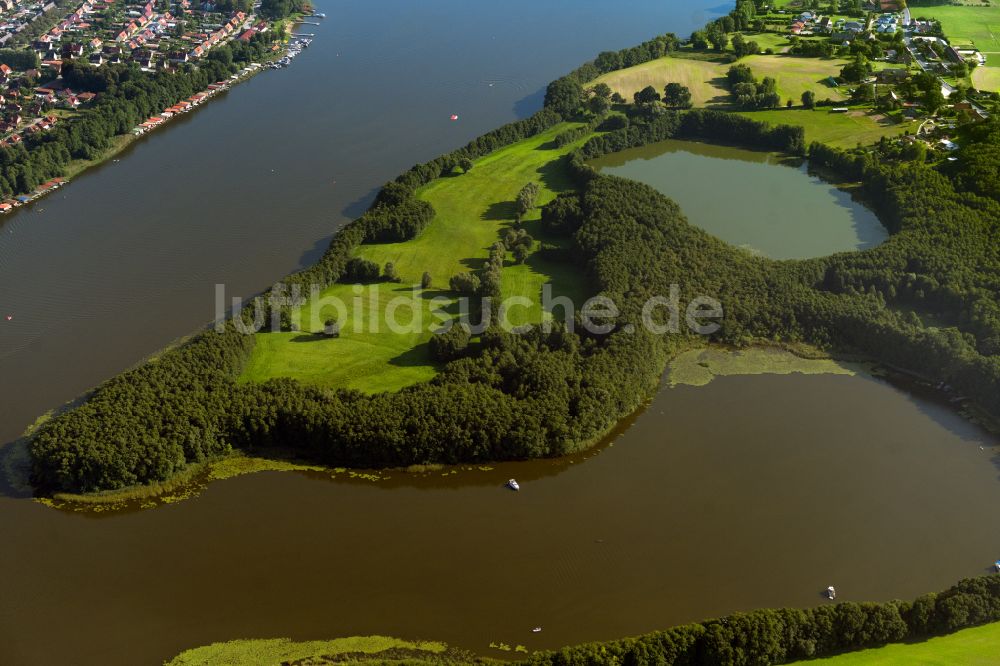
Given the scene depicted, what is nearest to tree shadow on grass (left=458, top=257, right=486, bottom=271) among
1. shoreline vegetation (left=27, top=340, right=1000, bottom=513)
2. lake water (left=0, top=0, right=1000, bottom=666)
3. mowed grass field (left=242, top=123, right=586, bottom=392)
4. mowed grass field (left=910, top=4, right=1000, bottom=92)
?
mowed grass field (left=242, top=123, right=586, bottom=392)

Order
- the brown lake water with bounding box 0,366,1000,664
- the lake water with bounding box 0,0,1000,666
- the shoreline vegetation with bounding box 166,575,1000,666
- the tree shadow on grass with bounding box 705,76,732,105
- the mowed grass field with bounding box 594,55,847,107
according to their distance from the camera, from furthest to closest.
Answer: the mowed grass field with bounding box 594,55,847,107 → the tree shadow on grass with bounding box 705,76,732,105 → the lake water with bounding box 0,0,1000,666 → the brown lake water with bounding box 0,366,1000,664 → the shoreline vegetation with bounding box 166,575,1000,666

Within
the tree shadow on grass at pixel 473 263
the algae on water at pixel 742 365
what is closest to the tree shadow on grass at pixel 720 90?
the tree shadow on grass at pixel 473 263

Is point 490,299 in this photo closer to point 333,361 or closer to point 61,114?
point 333,361

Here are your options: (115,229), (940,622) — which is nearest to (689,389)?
(940,622)

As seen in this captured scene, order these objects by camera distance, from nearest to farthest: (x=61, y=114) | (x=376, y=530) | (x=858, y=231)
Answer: (x=376, y=530), (x=858, y=231), (x=61, y=114)

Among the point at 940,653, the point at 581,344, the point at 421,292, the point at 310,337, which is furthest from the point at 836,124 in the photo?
the point at 940,653

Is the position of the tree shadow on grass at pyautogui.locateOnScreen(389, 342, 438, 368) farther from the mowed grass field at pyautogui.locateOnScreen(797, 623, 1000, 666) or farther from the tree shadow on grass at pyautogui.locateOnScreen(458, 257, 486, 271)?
the mowed grass field at pyautogui.locateOnScreen(797, 623, 1000, 666)

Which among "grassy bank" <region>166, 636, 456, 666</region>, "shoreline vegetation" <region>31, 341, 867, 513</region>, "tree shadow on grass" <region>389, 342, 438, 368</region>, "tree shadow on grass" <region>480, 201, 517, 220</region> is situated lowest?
"grassy bank" <region>166, 636, 456, 666</region>
